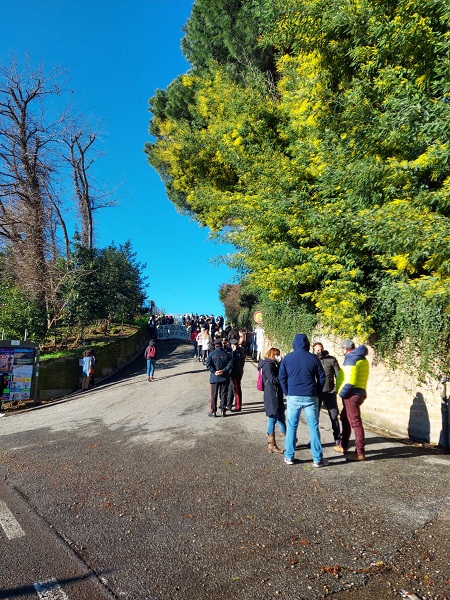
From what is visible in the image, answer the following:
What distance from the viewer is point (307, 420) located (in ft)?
16.6

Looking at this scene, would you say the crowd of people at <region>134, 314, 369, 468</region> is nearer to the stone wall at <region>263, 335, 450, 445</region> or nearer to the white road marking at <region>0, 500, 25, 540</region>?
the stone wall at <region>263, 335, 450, 445</region>

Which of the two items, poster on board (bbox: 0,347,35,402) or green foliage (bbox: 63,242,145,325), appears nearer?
poster on board (bbox: 0,347,35,402)

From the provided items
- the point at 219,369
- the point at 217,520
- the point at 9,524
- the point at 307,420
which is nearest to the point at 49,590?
the point at 9,524

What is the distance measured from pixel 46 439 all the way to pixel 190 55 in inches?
781

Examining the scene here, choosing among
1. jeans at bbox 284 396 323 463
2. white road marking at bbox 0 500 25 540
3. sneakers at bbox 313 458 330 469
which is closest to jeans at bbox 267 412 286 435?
jeans at bbox 284 396 323 463

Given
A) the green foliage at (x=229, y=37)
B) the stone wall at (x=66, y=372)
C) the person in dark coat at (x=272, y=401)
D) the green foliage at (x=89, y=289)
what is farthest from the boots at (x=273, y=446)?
the green foliage at (x=229, y=37)

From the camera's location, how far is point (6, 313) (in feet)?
46.3

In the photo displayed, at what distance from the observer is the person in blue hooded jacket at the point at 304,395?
506 cm

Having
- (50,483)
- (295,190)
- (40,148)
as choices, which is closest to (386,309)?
(295,190)

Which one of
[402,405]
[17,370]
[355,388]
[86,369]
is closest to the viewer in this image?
[355,388]

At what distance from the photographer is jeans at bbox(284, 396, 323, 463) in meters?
5.04

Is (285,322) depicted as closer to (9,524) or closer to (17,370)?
(17,370)

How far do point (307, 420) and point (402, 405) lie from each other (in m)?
3.30

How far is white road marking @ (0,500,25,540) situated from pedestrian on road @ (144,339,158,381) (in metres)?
9.20
